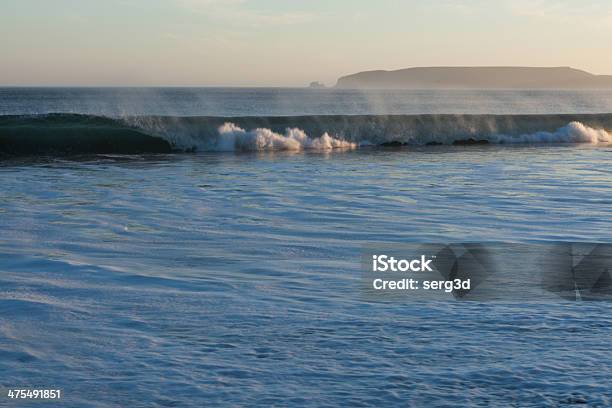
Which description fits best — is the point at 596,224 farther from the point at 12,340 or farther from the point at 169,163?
the point at 169,163

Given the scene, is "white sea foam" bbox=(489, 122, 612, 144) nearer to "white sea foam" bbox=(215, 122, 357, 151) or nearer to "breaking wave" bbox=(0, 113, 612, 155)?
"breaking wave" bbox=(0, 113, 612, 155)

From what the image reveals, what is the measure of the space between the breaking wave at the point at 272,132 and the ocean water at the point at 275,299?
838cm

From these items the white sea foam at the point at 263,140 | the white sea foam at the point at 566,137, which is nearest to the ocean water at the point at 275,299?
the white sea foam at the point at 263,140

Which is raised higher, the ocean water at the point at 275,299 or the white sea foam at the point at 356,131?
the white sea foam at the point at 356,131

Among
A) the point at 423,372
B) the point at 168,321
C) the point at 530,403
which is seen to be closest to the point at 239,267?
the point at 168,321

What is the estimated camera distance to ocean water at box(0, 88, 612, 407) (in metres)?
5.43

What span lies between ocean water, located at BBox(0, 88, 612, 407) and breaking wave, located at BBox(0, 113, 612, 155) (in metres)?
8.38

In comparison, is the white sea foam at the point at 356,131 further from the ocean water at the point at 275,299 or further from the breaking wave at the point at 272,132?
the ocean water at the point at 275,299

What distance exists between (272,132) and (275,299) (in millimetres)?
22919

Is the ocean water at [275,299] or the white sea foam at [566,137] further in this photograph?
the white sea foam at [566,137]

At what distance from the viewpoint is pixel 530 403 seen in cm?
512

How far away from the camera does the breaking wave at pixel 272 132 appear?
89.2ft

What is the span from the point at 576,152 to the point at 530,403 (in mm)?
22721

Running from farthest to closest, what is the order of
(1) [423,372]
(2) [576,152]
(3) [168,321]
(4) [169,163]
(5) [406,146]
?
(5) [406,146]
(2) [576,152]
(4) [169,163]
(3) [168,321]
(1) [423,372]
